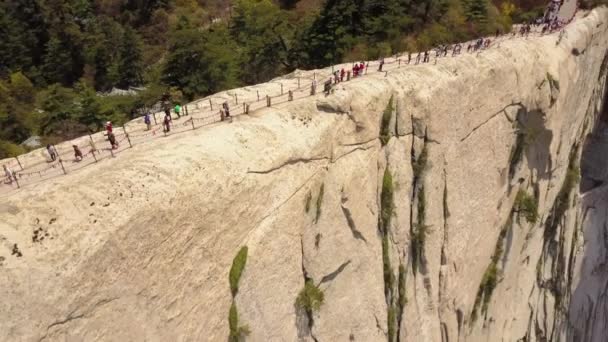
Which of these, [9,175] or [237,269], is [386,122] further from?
[9,175]

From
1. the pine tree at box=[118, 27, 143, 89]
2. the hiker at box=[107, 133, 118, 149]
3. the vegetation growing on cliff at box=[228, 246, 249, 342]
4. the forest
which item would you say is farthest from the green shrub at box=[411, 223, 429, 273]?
the pine tree at box=[118, 27, 143, 89]

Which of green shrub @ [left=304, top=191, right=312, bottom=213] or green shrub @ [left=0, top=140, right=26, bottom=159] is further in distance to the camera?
green shrub @ [left=0, top=140, right=26, bottom=159]

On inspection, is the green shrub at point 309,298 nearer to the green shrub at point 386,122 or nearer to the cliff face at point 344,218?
the cliff face at point 344,218

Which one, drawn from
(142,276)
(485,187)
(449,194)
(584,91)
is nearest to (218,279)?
(142,276)

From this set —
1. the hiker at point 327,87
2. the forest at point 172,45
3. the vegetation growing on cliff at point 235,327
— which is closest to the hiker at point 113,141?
the vegetation growing on cliff at point 235,327

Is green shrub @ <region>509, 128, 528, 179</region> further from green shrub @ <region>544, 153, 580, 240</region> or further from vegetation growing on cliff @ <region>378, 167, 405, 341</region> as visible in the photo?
vegetation growing on cliff @ <region>378, 167, 405, 341</region>
